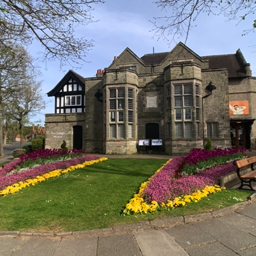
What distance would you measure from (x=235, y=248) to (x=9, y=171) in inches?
353

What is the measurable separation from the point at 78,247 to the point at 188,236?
179cm

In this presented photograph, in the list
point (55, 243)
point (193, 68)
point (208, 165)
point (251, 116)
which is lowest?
point (55, 243)

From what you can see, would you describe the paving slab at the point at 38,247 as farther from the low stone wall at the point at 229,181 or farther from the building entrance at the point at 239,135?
the building entrance at the point at 239,135

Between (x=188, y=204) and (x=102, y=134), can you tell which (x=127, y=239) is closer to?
(x=188, y=204)

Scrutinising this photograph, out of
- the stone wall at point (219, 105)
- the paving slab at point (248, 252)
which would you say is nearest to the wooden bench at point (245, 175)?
the paving slab at point (248, 252)

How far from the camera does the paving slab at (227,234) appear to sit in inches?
124

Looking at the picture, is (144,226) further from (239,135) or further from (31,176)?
(239,135)

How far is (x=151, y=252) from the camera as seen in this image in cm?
302

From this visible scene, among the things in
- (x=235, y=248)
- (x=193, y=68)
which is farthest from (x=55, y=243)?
(x=193, y=68)

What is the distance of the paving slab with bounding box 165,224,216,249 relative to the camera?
3248 mm

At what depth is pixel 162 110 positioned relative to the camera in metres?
18.2

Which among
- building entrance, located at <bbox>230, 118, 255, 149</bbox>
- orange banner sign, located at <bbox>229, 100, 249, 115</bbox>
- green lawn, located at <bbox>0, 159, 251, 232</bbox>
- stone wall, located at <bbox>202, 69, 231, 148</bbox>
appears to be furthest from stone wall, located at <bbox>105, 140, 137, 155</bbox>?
orange banner sign, located at <bbox>229, 100, 249, 115</bbox>

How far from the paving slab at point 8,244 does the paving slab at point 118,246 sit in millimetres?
1328

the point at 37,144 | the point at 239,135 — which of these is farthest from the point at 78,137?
the point at 239,135
